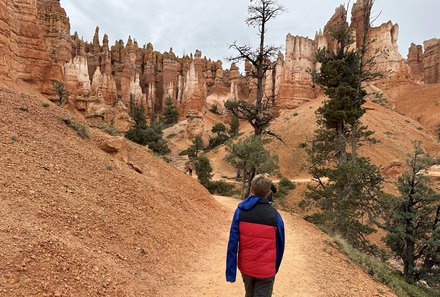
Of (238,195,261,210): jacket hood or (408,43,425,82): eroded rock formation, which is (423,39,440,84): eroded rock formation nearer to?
(408,43,425,82): eroded rock formation

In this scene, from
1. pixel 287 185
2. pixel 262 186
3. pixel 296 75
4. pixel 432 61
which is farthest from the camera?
pixel 432 61

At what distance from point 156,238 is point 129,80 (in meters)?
74.2

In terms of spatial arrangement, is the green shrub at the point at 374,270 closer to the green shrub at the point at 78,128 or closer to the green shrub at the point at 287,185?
the green shrub at the point at 78,128

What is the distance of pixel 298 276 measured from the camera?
24.8 ft

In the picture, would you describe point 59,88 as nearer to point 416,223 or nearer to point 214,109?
point 416,223

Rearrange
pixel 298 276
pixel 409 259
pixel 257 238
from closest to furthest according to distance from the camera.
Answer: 1. pixel 257 238
2. pixel 298 276
3. pixel 409 259

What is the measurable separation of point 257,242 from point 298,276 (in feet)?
14.0

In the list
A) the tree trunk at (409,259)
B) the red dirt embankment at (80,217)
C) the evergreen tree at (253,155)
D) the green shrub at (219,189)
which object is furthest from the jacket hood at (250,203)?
the green shrub at (219,189)

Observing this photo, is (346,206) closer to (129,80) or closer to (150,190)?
(150,190)

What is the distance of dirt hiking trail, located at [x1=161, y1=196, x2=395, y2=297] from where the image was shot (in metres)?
6.54

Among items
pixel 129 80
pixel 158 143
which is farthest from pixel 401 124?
pixel 129 80

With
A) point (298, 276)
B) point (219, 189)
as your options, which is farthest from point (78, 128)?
point (219, 189)

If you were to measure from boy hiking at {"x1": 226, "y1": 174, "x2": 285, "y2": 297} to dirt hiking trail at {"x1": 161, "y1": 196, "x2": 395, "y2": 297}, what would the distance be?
2.45 meters

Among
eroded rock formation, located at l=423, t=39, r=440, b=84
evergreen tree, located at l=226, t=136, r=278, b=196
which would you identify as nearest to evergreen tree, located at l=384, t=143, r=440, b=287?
evergreen tree, located at l=226, t=136, r=278, b=196
